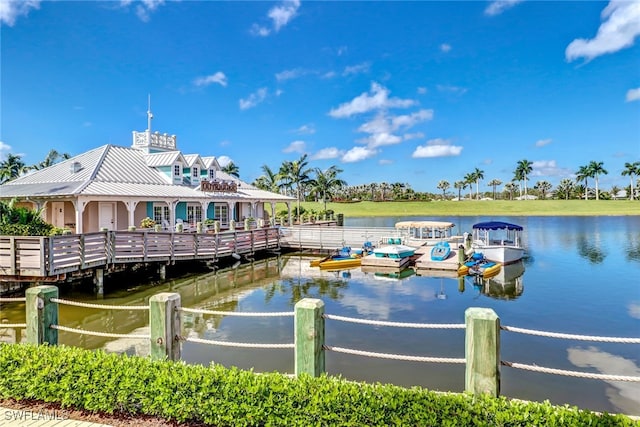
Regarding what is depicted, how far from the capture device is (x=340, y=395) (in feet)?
13.4

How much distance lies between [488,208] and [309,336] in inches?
3755

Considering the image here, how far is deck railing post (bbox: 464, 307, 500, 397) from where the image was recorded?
4.02 metres

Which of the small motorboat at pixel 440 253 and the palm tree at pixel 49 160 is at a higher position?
the palm tree at pixel 49 160

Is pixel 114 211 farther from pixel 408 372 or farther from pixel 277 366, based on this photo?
pixel 408 372

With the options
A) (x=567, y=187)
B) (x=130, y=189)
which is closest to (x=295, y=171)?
(x=130, y=189)

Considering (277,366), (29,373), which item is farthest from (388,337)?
(29,373)

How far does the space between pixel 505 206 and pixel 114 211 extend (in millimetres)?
88544

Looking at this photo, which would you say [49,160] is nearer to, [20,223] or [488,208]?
[20,223]

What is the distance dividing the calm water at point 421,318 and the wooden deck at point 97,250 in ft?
4.20

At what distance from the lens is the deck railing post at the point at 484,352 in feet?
13.2

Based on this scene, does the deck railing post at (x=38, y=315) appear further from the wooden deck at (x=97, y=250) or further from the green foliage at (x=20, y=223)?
the green foliage at (x=20, y=223)

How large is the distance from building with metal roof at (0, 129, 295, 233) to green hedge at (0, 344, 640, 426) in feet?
56.2

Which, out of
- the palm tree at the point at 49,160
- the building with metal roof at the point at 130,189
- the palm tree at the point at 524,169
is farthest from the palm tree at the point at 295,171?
the palm tree at the point at 524,169

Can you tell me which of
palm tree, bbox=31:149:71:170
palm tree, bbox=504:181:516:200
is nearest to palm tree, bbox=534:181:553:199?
palm tree, bbox=504:181:516:200
